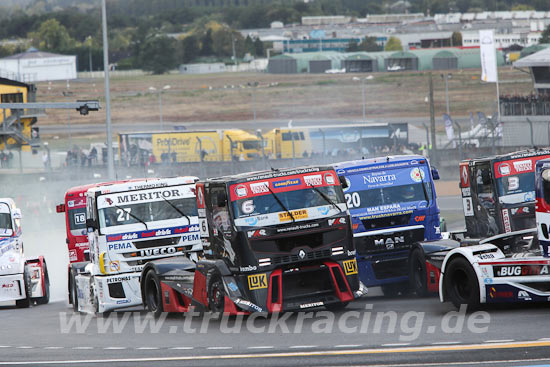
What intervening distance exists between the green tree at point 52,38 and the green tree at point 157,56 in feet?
48.4

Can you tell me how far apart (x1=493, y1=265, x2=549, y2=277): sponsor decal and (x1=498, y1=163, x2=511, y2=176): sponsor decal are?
19.5ft

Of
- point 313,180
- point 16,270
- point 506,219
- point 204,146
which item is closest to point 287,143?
point 204,146

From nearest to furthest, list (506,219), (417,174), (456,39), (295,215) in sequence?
(295,215) → (417,174) → (506,219) → (456,39)

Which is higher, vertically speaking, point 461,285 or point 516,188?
point 516,188

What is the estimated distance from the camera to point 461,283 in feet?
45.5

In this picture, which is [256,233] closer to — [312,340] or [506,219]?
[312,340]

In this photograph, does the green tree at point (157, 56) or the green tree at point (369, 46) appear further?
the green tree at point (369, 46)

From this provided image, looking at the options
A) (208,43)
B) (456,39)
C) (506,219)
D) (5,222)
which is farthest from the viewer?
(208,43)

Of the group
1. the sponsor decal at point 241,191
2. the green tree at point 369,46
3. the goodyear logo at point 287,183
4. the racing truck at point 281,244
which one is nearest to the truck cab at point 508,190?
the racing truck at point 281,244

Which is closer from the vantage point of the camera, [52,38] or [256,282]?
[256,282]

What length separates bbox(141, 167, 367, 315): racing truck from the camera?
1375 cm

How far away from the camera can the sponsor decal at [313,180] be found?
14.3 meters

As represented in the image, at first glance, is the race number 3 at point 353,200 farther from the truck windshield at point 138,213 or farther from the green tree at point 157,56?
the green tree at point 157,56

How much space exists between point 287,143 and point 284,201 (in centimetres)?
4270
